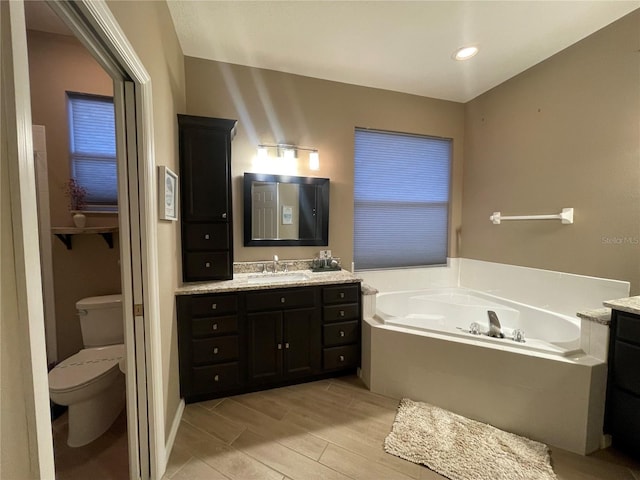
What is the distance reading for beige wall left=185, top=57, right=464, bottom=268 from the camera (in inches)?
94.3

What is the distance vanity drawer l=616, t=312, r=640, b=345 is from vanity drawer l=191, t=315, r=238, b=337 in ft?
7.98

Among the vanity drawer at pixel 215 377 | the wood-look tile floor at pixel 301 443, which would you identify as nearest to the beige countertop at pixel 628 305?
the wood-look tile floor at pixel 301 443

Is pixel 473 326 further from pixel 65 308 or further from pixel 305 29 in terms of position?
pixel 65 308

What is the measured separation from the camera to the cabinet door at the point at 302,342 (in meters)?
2.18

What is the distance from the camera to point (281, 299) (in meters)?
2.13

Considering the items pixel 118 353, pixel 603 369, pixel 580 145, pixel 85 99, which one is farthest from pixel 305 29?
pixel 603 369

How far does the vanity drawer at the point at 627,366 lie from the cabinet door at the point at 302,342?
6.13 feet

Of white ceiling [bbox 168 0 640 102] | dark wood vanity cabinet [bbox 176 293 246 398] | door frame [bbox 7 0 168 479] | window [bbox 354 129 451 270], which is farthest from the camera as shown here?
window [bbox 354 129 451 270]

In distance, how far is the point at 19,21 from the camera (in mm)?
553

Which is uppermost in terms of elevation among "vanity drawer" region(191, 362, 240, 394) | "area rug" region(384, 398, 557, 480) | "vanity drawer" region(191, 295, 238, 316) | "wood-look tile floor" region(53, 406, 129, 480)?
"vanity drawer" region(191, 295, 238, 316)

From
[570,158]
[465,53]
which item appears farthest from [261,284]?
[570,158]

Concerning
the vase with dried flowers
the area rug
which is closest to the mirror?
the vase with dried flowers

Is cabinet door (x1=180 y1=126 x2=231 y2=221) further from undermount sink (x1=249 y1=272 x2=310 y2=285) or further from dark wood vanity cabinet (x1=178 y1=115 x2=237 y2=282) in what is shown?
undermount sink (x1=249 y1=272 x2=310 y2=285)

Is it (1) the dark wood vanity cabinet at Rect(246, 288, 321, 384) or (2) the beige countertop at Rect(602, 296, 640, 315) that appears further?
(1) the dark wood vanity cabinet at Rect(246, 288, 321, 384)
